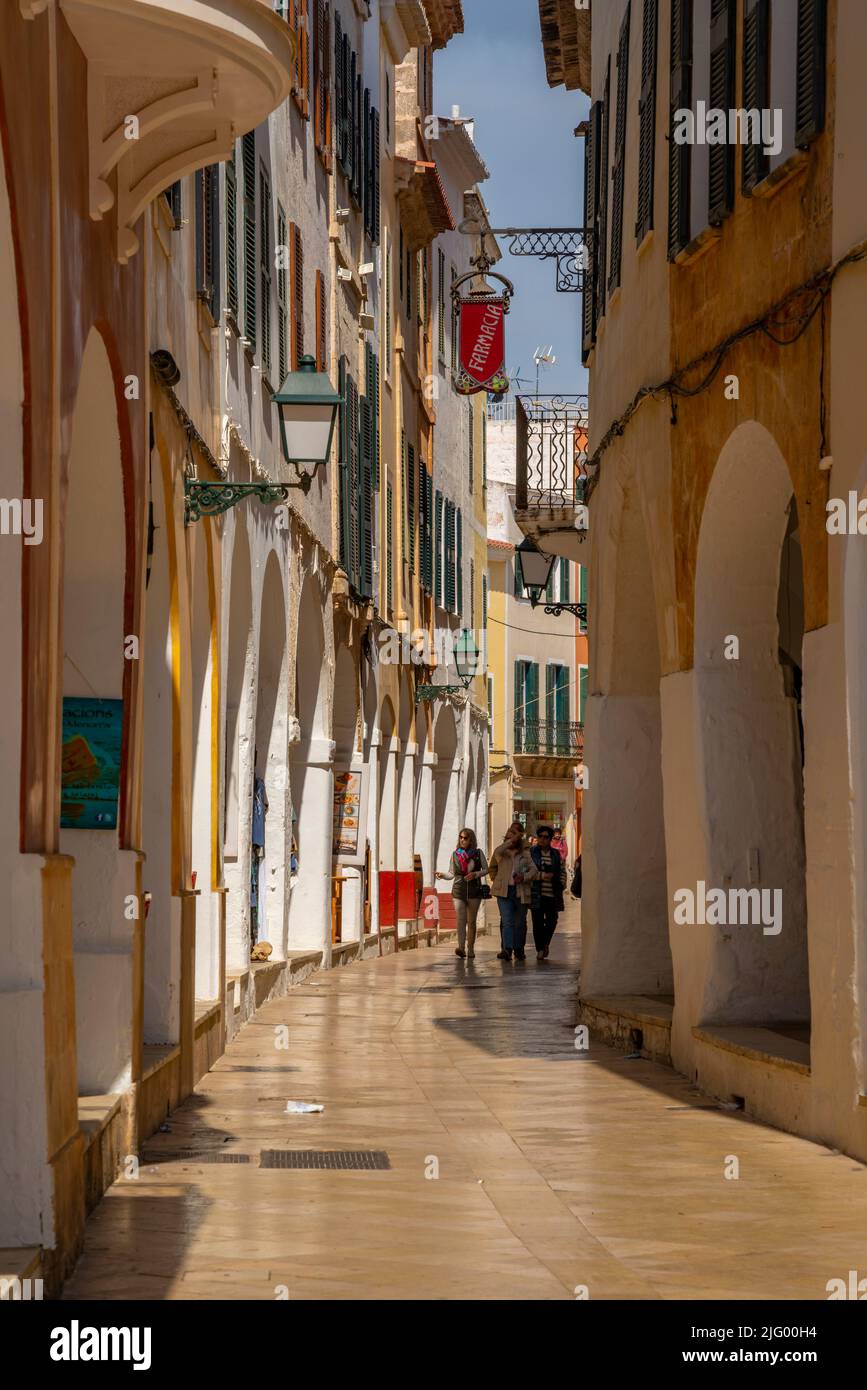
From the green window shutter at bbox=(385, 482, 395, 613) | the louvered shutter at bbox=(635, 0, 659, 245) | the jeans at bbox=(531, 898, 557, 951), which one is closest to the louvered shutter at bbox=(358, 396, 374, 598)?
the green window shutter at bbox=(385, 482, 395, 613)

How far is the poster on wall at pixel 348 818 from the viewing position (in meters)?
25.5

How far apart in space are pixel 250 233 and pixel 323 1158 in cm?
915

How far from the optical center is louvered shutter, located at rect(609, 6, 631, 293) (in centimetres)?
1683

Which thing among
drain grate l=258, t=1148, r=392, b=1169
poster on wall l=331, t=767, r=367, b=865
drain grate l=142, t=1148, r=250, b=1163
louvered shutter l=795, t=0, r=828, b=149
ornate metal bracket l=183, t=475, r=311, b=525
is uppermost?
louvered shutter l=795, t=0, r=828, b=149

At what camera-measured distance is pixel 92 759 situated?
10.5 m

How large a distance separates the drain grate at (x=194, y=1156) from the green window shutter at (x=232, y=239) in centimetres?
717

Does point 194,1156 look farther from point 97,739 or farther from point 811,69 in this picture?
point 811,69

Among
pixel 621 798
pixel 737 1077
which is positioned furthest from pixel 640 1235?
pixel 621 798

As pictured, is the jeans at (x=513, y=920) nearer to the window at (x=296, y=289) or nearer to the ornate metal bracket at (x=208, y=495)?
the window at (x=296, y=289)

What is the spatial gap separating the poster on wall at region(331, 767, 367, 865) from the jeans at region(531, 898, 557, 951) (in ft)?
11.4

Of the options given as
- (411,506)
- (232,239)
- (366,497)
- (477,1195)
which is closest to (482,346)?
(411,506)

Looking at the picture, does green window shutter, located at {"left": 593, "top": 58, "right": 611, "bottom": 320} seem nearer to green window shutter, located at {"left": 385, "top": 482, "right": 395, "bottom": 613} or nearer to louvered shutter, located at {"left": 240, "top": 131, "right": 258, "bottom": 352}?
louvered shutter, located at {"left": 240, "top": 131, "right": 258, "bottom": 352}

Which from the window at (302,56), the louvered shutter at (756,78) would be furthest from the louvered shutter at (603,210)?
the louvered shutter at (756,78)

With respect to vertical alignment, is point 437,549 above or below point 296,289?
below
